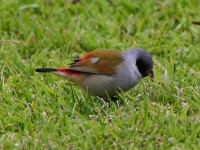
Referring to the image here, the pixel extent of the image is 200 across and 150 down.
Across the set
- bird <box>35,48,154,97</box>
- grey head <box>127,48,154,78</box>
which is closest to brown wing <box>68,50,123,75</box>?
bird <box>35,48,154,97</box>

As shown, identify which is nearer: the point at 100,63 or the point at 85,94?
the point at 100,63

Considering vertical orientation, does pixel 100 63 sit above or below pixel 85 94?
above

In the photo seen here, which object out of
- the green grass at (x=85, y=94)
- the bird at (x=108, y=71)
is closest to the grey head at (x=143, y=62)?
the bird at (x=108, y=71)

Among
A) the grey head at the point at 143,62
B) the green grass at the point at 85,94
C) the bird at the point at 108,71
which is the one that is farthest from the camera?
the grey head at the point at 143,62

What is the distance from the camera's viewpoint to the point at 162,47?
7.75 meters

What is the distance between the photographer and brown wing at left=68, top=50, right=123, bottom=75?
622cm

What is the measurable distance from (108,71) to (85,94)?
0.36 metres

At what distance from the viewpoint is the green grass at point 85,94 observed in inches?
206

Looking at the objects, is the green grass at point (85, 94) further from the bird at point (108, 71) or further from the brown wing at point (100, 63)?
the brown wing at point (100, 63)

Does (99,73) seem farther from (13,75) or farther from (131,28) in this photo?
(131,28)

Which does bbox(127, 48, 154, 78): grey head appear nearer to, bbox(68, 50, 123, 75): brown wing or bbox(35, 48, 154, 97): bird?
bbox(35, 48, 154, 97): bird

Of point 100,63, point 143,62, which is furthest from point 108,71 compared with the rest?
point 143,62

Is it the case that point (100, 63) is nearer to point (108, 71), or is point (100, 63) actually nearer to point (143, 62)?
point (108, 71)

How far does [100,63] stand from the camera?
6.26 metres
